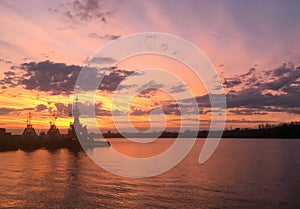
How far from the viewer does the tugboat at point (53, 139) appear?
Answer: 151 m

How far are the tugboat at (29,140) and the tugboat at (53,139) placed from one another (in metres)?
4.13

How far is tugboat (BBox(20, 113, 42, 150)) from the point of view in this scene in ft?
479

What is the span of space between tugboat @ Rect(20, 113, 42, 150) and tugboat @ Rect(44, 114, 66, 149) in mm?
4127

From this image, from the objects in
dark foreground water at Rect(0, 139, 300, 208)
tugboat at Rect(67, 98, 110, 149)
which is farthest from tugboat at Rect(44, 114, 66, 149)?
dark foreground water at Rect(0, 139, 300, 208)

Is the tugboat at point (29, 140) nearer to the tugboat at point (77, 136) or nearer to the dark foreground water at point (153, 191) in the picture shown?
the tugboat at point (77, 136)

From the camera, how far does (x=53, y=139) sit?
156000mm

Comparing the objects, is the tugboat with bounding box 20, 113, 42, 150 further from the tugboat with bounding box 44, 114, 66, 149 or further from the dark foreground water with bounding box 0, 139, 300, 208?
the dark foreground water with bounding box 0, 139, 300, 208

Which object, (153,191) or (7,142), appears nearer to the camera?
(153,191)

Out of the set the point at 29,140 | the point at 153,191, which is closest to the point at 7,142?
the point at 29,140

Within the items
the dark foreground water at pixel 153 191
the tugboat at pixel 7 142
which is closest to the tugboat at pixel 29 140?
the tugboat at pixel 7 142

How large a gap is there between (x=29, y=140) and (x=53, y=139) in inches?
Answer: 414

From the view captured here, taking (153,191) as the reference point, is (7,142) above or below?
above

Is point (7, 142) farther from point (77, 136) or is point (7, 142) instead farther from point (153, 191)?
point (153, 191)

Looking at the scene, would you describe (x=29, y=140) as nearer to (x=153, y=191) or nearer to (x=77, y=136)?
(x=77, y=136)
